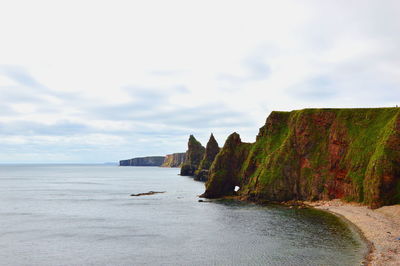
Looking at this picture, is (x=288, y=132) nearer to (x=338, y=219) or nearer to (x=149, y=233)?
(x=338, y=219)

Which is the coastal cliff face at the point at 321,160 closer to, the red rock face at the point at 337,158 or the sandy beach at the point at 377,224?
the red rock face at the point at 337,158

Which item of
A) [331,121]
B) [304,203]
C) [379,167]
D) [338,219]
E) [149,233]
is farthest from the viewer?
[331,121]

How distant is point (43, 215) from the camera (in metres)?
91.5

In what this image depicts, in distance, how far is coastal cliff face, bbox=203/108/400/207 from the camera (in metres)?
83.9

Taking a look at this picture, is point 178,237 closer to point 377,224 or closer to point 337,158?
point 377,224

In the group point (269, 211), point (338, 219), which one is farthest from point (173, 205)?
point (338, 219)

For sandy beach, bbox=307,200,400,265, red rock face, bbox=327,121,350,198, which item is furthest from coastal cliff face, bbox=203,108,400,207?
sandy beach, bbox=307,200,400,265

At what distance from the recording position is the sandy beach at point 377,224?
47594 millimetres

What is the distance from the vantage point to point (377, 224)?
65.4 m

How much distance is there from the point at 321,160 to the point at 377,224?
132ft

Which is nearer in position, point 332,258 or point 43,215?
point 332,258

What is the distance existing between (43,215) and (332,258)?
2991 inches

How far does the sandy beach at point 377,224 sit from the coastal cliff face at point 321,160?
4.05 meters

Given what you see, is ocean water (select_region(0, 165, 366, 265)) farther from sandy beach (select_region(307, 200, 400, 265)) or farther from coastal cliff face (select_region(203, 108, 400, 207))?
coastal cliff face (select_region(203, 108, 400, 207))
